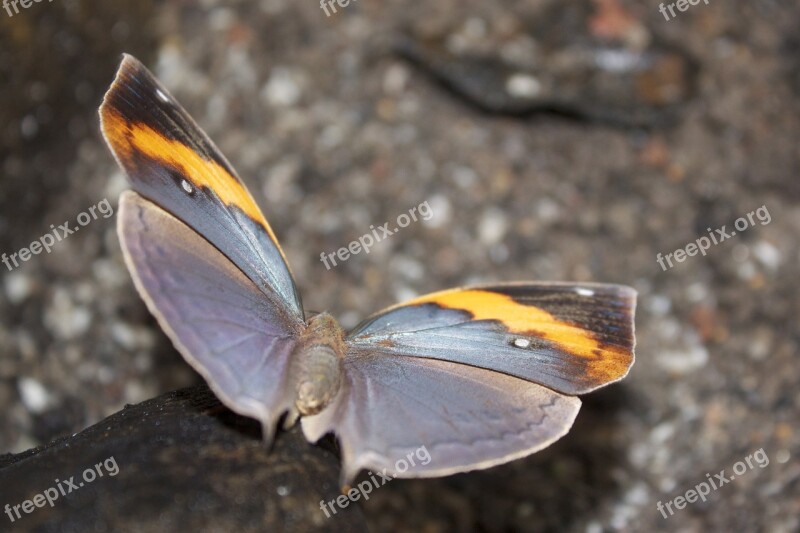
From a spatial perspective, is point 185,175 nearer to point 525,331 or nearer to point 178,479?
point 178,479

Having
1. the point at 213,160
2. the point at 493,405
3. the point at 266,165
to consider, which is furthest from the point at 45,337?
the point at 493,405

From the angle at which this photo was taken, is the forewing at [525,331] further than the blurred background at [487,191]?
No

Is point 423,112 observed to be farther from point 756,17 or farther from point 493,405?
point 493,405

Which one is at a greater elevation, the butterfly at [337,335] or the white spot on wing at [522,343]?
the butterfly at [337,335]

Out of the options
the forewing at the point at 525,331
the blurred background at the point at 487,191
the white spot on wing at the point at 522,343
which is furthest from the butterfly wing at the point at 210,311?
the blurred background at the point at 487,191

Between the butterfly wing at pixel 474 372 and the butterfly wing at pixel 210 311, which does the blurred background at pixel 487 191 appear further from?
the butterfly wing at pixel 210 311

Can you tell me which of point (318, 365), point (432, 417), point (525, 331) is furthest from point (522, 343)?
point (318, 365)
